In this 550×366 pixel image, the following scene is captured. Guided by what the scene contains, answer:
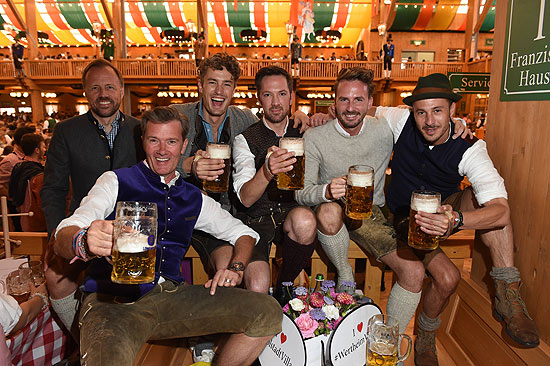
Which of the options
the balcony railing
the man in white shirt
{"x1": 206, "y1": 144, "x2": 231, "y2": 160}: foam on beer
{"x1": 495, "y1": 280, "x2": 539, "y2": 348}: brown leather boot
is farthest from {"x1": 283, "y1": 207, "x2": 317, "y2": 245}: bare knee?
the balcony railing

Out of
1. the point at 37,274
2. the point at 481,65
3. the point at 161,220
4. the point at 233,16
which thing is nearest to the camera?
the point at 161,220

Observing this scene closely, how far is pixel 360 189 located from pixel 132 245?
103 centimetres

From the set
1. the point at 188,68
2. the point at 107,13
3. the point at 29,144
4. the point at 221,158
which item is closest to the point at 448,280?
the point at 221,158

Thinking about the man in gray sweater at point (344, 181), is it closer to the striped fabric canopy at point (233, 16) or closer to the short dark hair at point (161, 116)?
the short dark hair at point (161, 116)

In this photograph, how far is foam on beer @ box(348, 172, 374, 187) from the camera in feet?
5.92

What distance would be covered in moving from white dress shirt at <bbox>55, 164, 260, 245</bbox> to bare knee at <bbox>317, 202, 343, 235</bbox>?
390 mm

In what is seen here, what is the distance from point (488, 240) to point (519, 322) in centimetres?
43

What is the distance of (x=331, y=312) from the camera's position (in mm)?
1979

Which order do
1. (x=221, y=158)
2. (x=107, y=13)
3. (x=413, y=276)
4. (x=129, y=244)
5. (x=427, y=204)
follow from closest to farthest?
(x=129, y=244) < (x=427, y=204) < (x=221, y=158) < (x=413, y=276) < (x=107, y=13)

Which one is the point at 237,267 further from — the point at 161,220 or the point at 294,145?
the point at 294,145

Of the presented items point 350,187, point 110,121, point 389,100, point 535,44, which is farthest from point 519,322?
point 389,100

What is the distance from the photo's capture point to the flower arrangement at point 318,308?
6.32 ft

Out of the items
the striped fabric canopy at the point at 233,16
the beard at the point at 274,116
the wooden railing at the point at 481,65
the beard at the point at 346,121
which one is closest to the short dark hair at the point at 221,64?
the beard at the point at 274,116

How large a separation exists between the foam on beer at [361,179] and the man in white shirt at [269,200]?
1.52ft
